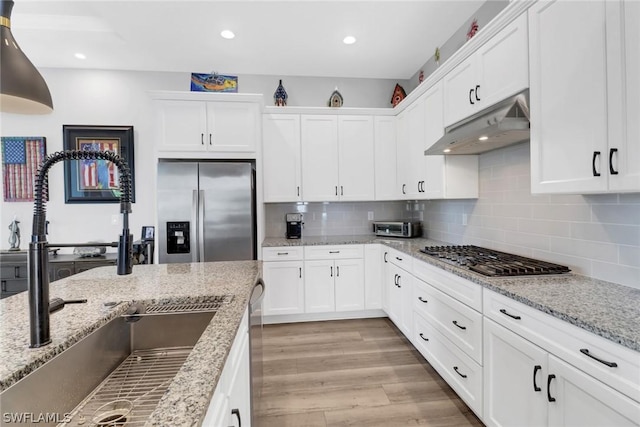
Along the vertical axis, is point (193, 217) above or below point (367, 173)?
below

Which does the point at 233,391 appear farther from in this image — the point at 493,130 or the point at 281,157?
the point at 281,157

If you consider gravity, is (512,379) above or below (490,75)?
below

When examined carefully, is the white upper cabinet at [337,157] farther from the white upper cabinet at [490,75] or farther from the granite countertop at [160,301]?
the granite countertop at [160,301]

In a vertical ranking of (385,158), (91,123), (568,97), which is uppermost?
(91,123)

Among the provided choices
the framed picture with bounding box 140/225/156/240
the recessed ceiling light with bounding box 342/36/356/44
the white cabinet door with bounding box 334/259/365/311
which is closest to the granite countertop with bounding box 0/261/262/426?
the white cabinet door with bounding box 334/259/365/311

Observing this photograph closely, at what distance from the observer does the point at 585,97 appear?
1274 millimetres

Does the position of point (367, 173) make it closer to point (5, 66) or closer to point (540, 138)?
point (540, 138)

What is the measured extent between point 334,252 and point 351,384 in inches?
54.4

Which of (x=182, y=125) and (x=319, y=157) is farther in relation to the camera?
(x=319, y=157)

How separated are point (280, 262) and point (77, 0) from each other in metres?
2.92

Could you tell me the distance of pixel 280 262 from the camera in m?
3.16

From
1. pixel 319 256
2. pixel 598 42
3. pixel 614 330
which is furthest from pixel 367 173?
pixel 614 330

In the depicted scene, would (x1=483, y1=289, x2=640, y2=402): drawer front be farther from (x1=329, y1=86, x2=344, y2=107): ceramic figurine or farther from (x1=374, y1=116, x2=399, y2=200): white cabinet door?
(x1=329, y1=86, x2=344, y2=107): ceramic figurine

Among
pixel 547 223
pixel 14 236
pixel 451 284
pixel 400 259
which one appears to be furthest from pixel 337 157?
pixel 14 236
